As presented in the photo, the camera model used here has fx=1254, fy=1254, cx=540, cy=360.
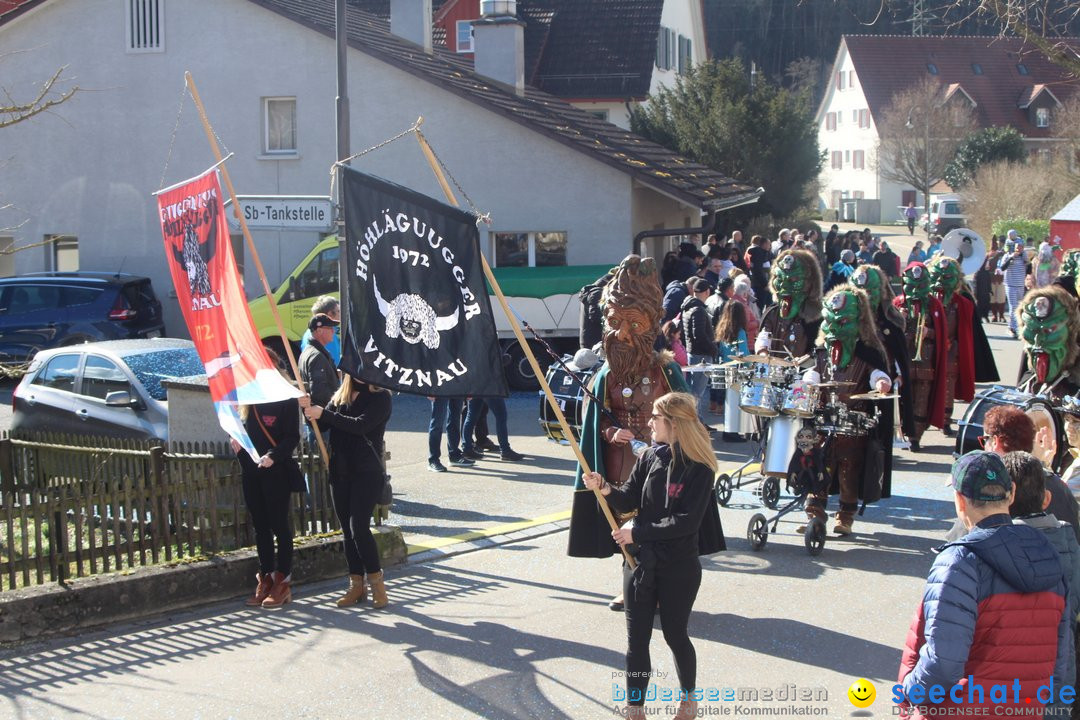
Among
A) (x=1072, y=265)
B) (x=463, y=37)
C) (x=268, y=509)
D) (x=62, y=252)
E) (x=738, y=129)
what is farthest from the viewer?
(x=463, y=37)

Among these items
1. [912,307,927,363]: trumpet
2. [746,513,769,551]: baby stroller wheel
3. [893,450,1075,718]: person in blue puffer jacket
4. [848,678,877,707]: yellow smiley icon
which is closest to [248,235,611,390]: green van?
[912,307,927,363]: trumpet

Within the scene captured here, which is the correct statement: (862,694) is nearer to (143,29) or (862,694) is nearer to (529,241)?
(529,241)

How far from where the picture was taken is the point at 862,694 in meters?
5.93

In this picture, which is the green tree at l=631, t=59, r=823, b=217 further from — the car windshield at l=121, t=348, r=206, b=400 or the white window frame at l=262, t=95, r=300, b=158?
the car windshield at l=121, t=348, r=206, b=400

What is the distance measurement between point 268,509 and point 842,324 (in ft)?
13.7

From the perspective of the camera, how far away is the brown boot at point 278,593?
7.77 meters

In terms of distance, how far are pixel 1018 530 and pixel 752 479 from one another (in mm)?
7426

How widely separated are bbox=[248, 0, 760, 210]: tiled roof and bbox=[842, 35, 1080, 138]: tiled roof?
45.1 meters

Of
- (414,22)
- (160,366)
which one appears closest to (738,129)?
(414,22)

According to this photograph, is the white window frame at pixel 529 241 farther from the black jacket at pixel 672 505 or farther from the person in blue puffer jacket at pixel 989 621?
the person in blue puffer jacket at pixel 989 621

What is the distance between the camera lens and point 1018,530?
3980 millimetres

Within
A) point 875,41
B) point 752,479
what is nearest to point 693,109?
point 752,479

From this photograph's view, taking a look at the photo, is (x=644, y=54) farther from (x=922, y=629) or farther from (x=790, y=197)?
(x=922, y=629)

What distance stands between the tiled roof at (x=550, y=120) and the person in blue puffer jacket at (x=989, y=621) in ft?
51.4
